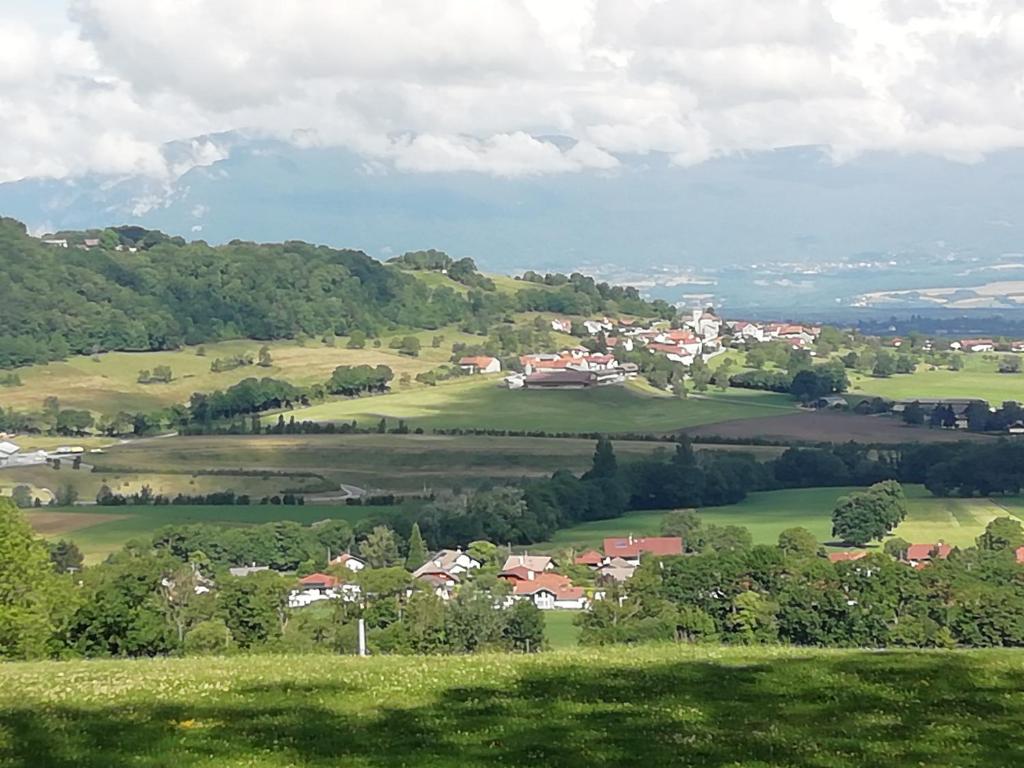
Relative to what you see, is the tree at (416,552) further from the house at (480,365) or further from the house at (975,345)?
the house at (975,345)

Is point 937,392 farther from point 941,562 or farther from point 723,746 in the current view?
point 723,746

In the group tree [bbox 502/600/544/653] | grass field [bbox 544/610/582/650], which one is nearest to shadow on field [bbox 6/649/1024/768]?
grass field [bbox 544/610/582/650]

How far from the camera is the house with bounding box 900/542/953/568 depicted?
176 ft

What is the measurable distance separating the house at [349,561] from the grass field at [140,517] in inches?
305

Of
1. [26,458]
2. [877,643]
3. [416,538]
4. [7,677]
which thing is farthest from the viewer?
[26,458]

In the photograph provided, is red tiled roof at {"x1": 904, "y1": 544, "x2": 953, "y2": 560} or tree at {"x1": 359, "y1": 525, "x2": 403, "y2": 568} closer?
red tiled roof at {"x1": 904, "y1": 544, "x2": 953, "y2": 560}

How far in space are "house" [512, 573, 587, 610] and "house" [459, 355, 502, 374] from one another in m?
79.6

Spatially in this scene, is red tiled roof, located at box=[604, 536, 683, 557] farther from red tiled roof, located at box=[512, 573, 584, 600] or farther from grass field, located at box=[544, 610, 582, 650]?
grass field, located at box=[544, 610, 582, 650]

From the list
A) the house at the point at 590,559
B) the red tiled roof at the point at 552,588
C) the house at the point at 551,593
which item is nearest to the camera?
the house at the point at 551,593

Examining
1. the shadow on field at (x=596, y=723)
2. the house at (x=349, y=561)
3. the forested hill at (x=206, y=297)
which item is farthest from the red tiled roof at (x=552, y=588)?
the forested hill at (x=206, y=297)

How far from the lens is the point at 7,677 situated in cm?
1705

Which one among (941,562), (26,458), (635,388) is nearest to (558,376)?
(635,388)

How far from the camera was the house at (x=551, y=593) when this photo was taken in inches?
2003

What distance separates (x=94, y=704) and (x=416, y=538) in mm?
47840
